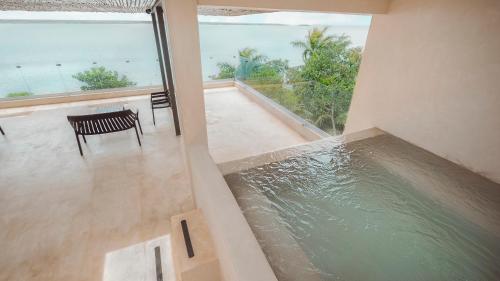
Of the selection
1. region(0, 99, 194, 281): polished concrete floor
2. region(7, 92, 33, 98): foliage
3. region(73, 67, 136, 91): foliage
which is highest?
region(73, 67, 136, 91): foliage

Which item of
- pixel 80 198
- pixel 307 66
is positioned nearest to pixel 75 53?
pixel 80 198

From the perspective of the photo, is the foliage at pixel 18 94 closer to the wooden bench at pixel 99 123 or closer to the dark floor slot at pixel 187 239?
the wooden bench at pixel 99 123

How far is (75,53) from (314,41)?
22.7 ft

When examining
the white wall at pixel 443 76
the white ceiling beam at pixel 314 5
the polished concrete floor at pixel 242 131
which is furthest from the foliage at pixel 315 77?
the white ceiling beam at pixel 314 5

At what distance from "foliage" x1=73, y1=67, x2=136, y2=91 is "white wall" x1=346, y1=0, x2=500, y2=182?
6174 mm

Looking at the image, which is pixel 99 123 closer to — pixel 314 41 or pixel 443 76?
pixel 443 76

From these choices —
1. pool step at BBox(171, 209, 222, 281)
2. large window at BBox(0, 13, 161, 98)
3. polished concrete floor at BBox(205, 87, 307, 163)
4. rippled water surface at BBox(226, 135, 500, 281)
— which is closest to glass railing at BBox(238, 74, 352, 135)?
polished concrete floor at BBox(205, 87, 307, 163)

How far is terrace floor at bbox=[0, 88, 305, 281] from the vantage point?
1.74 metres

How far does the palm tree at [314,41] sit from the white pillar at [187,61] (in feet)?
19.1

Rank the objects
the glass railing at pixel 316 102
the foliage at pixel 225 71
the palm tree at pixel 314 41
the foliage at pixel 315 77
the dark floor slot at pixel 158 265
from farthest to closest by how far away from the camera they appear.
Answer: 1. the foliage at pixel 225 71
2. the palm tree at pixel 314 41
3. the foliage at pixel 315 77
4. the glass railing at pixel 316 102
5. the dark floor slot at pixel 158 265

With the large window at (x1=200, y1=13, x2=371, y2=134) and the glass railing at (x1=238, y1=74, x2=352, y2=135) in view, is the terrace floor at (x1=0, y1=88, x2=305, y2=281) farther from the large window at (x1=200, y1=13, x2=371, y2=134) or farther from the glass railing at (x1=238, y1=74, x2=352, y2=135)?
the large window at (x1=200, y1=13, x2=371, y2=134)

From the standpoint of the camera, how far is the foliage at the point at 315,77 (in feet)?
14.0

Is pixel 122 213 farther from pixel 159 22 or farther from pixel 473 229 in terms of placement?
pixel 473 229

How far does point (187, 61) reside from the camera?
154cm
